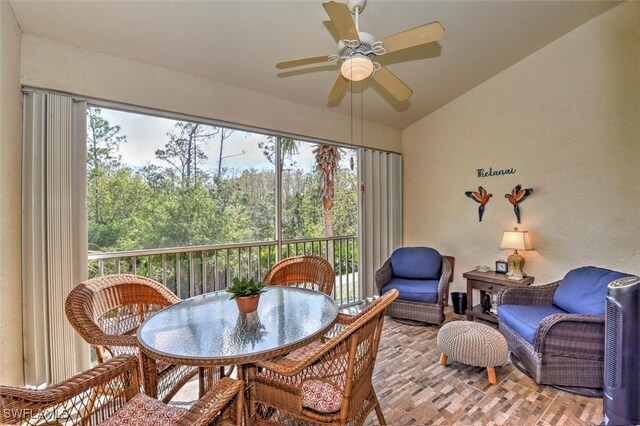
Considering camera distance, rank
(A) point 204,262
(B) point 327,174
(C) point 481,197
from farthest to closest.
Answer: (B) point 327,174, (C) point 481,197, (A) point 204,262

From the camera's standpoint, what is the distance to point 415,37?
177 cm

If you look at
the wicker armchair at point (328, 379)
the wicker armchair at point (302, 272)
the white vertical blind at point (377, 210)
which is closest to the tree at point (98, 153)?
the wicker armchair at point (302, 272)

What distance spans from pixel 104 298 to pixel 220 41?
220 centimetres

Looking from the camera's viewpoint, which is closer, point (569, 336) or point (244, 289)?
point (244, 289)

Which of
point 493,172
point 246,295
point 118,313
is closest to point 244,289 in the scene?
point 246,295

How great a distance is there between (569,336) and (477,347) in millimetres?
640

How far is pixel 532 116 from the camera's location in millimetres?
3500

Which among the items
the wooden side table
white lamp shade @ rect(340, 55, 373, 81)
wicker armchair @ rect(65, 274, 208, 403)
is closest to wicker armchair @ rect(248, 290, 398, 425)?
wicker armchair @ rect(65, 274, 208, 403)

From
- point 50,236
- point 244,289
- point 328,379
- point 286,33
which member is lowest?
point 328,379

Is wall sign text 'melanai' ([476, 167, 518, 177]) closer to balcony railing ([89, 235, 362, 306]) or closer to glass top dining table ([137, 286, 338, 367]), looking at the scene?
balcony railing ([89, 235, 362, 306])

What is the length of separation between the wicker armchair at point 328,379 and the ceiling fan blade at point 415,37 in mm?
1478

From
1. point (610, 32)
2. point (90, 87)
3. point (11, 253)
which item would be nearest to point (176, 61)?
point (90, 87)

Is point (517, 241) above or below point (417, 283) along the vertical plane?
above

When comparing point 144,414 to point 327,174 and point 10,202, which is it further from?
point 327,174
